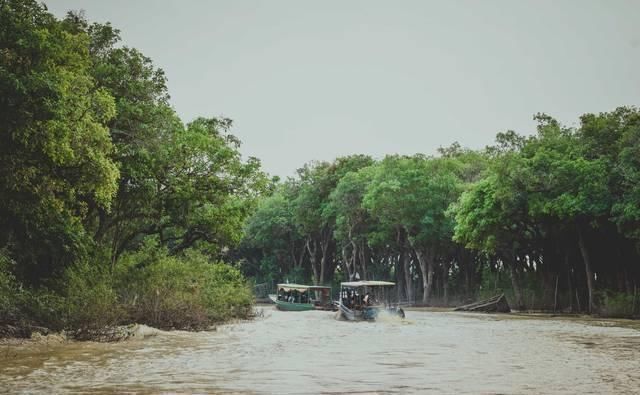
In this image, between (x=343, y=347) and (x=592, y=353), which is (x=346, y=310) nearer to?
(x=343, y=347)

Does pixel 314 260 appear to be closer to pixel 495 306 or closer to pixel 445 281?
pixel 445 281

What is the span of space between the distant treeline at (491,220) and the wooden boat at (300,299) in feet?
27.4

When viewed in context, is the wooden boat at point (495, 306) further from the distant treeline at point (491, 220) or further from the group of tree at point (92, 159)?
the group of tree at point (92, 159)

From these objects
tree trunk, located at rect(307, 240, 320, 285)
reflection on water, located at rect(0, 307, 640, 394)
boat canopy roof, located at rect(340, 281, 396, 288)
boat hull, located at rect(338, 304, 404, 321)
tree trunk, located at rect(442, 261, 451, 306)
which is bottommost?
reflection on water, located at rect(0, 307, 640, 394)

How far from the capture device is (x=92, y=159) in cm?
2069

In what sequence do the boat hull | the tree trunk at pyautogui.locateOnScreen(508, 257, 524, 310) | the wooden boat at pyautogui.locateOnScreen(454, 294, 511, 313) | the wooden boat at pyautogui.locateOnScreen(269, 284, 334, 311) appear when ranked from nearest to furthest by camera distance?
the boat hull < the wooden boat at pyautogui.locateOnScreen(454, 294, 511, 313) < the tree trunk at pyautogui.locateOnScreen(508, 257, 524, 310) < the wooden boat at pyautogui.locateOnScreen(269, 284, 334, 311)

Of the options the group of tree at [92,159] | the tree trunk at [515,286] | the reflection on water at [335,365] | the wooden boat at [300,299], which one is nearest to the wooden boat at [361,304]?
the group of tree at [92,159]

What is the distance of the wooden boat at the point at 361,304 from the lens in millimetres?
39094

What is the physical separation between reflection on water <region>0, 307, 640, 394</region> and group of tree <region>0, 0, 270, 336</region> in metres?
4.42

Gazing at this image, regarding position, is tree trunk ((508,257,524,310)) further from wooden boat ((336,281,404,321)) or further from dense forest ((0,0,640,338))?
wooden boat ((336,281,404,321))

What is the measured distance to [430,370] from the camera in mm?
15594

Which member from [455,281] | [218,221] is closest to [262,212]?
[455,281]

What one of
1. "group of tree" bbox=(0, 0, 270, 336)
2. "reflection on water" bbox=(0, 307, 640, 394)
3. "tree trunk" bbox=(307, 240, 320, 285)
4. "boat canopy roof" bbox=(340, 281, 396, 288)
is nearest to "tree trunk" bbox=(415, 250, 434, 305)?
"tree trunk" bbox=(307, 240, 320, 285)

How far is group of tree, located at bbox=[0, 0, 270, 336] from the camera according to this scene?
18594mm
